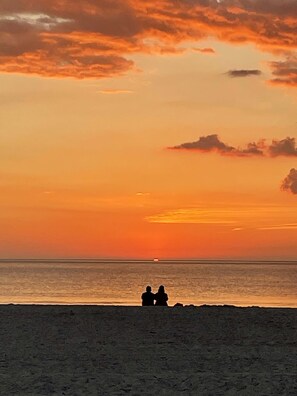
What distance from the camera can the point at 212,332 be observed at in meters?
20.5

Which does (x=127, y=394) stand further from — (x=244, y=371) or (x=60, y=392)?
(x=244, y=371)

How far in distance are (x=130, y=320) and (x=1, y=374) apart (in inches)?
318

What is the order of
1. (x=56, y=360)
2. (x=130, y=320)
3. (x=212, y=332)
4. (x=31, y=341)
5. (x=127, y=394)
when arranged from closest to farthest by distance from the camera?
(x=127, y=394) → (x=56, y=360) → (x=31, y=341) → (x=212, y=332) → (x=130, y=320)

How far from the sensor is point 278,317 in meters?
23.1

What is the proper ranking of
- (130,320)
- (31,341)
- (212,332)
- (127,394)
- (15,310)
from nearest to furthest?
1. (127,394)
2. (31,341)
3. (212,332)
4. (130,320)
5. (15,310)

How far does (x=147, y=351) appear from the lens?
57.4ft

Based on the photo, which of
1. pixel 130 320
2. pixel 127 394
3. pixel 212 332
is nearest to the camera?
pixel 127 394

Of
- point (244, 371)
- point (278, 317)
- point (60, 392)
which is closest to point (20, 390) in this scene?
point (60, 392)

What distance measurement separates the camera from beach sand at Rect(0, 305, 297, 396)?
45.0 feet

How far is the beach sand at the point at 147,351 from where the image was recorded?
45.0ft

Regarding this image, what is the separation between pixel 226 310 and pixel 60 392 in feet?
39.9

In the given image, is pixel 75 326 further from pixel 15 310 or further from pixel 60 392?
pixel 60 392

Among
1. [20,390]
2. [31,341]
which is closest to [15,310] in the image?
[31,341]

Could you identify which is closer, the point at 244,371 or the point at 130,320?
the point at 244,371
